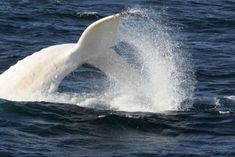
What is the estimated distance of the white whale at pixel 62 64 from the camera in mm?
17688

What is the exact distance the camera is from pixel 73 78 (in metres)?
22.7

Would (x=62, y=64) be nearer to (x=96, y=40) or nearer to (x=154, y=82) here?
(x=96, y=40)

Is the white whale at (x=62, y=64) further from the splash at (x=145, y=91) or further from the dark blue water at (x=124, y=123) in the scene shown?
the dark blue water at (x=124, y=123)

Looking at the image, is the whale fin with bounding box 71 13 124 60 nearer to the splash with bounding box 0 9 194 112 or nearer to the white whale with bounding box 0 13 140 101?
the white whale with bounding box 0 13 140 101

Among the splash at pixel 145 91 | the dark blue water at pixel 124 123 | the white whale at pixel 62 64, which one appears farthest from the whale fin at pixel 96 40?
the dark blue water at pixel 124 123

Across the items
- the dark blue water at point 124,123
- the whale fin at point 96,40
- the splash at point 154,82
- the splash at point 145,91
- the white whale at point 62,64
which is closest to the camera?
the dark blue water at point 124,123

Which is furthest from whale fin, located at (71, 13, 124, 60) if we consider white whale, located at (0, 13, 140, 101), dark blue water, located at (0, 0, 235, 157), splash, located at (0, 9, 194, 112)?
dark blue water, located at (0, 0, 235, 157)

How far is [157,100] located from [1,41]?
985cm

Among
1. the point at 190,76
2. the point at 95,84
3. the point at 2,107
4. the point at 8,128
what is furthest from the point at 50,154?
the point at 190,76

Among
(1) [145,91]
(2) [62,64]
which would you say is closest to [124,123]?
(2) [62,64]

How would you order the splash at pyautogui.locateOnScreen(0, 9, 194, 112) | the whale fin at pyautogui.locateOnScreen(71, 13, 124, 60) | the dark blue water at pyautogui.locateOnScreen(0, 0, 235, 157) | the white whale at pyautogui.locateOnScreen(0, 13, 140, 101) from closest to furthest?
1. the dark blue water at pyautogui.locateOnScreen(0, 0, 235, 157)
2. the whale fin at pyautogui.locateOnScreen(71, 13, 124, 60)
3. the white whale at pyautogui.locateOnScreen(0, 13, 140, 101)
4. the splash at pyautogui.locateOnScreen(0, 9, 194, 112)

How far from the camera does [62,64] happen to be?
1781cm

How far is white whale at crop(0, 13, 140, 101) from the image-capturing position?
17688mm

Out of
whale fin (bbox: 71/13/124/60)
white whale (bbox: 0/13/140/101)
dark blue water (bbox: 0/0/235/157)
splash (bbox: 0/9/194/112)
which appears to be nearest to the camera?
dark blue water (bbox: 0/0/235/157)
